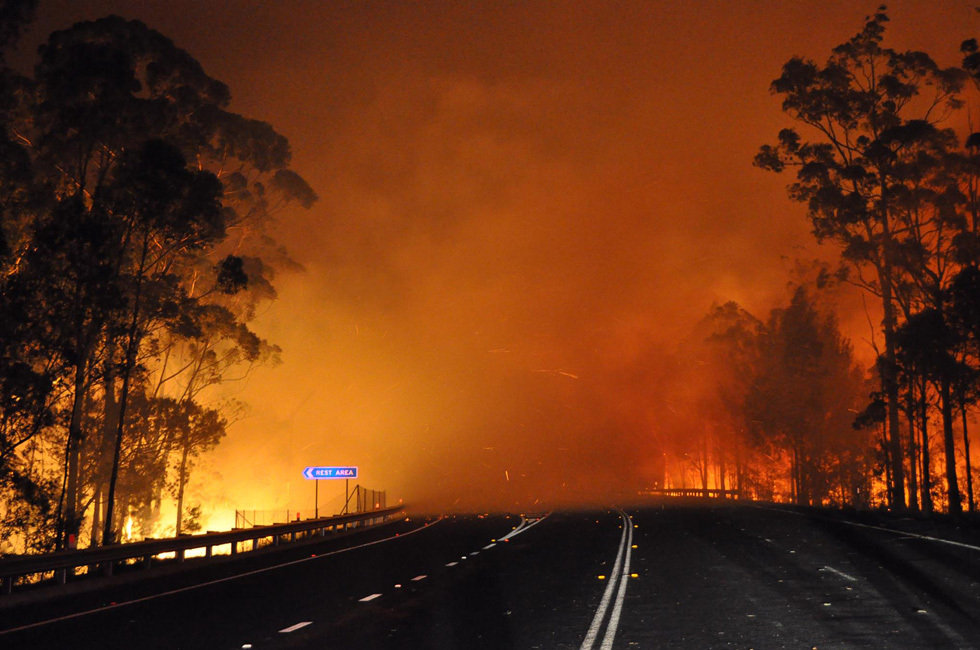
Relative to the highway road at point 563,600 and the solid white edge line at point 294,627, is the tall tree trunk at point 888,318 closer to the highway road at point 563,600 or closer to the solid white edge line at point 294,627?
the highway road at point 563,600

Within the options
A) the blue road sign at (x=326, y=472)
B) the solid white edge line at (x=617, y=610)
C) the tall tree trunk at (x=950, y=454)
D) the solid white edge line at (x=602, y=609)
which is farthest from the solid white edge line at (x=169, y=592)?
the tall tree trunk at (x=950, y=454)

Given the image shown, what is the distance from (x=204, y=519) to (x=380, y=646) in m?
A: 65.2

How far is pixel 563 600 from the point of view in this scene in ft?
43.5

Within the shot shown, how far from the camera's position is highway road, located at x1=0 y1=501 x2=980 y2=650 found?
10.0 metres

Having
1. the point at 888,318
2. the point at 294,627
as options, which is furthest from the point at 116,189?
the point at 888,318

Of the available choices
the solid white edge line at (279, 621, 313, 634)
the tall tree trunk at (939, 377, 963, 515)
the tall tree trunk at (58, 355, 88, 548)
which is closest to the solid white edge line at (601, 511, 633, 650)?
the solid white edge line at (279, 621, 313, 634)

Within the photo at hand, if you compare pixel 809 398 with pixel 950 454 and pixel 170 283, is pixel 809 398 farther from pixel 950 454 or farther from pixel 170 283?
pixel 170 283

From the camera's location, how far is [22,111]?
33750 millimetres

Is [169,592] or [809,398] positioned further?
[809,398]

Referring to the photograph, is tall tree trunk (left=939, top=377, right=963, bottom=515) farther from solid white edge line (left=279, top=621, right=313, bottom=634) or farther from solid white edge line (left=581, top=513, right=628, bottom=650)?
solid white edge line (left=279, top=621, right=313, bottom=634)

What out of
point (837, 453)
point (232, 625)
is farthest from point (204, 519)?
point (232, 625)

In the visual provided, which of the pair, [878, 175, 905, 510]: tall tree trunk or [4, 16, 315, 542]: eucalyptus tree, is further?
[878, 175, 905, 510]: tall tree trunk

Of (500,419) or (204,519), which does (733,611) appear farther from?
(500,419)

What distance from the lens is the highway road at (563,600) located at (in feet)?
33.0
